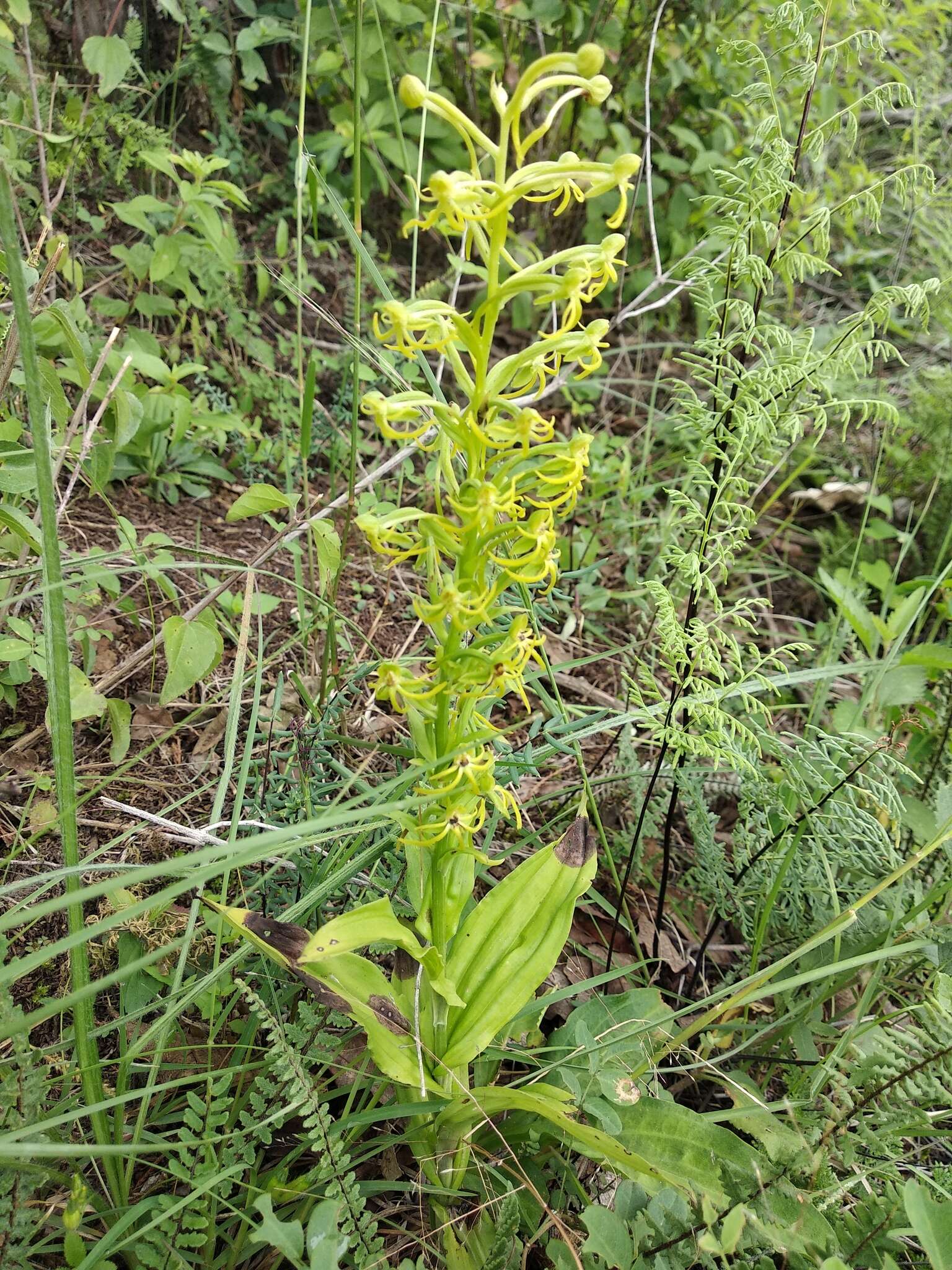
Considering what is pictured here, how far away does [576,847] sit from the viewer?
1.55 m

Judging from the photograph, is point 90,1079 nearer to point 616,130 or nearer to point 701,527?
point 701,527

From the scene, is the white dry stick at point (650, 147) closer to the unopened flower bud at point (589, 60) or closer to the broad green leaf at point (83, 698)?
the unopened flower bud at point (589, 60)

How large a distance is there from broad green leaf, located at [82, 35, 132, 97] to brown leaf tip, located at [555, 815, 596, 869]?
237 centimetres

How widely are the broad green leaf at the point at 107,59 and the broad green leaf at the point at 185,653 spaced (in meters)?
1.67

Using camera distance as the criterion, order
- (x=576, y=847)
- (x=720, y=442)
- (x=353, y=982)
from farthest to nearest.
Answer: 1. (x=720, y=442)
2. (x=576, y=847)
3. (x=353, y=982)

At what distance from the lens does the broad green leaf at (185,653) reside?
5.66 ft

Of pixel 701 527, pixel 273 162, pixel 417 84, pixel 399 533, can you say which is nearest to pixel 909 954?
pixel 701 527

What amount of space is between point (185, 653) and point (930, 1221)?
1544 millimetres

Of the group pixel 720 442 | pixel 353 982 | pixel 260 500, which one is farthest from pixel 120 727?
pixel 720 442

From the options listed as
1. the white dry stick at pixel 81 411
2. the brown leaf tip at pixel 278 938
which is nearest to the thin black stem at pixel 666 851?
the brown leaf tip at pixel 278 938

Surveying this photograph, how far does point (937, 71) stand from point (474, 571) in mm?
4202

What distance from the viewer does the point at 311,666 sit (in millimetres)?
2322

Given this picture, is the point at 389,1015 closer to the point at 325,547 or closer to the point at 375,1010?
the point at 375,1010

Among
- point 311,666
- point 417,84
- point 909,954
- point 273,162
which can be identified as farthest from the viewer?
point 273,162
